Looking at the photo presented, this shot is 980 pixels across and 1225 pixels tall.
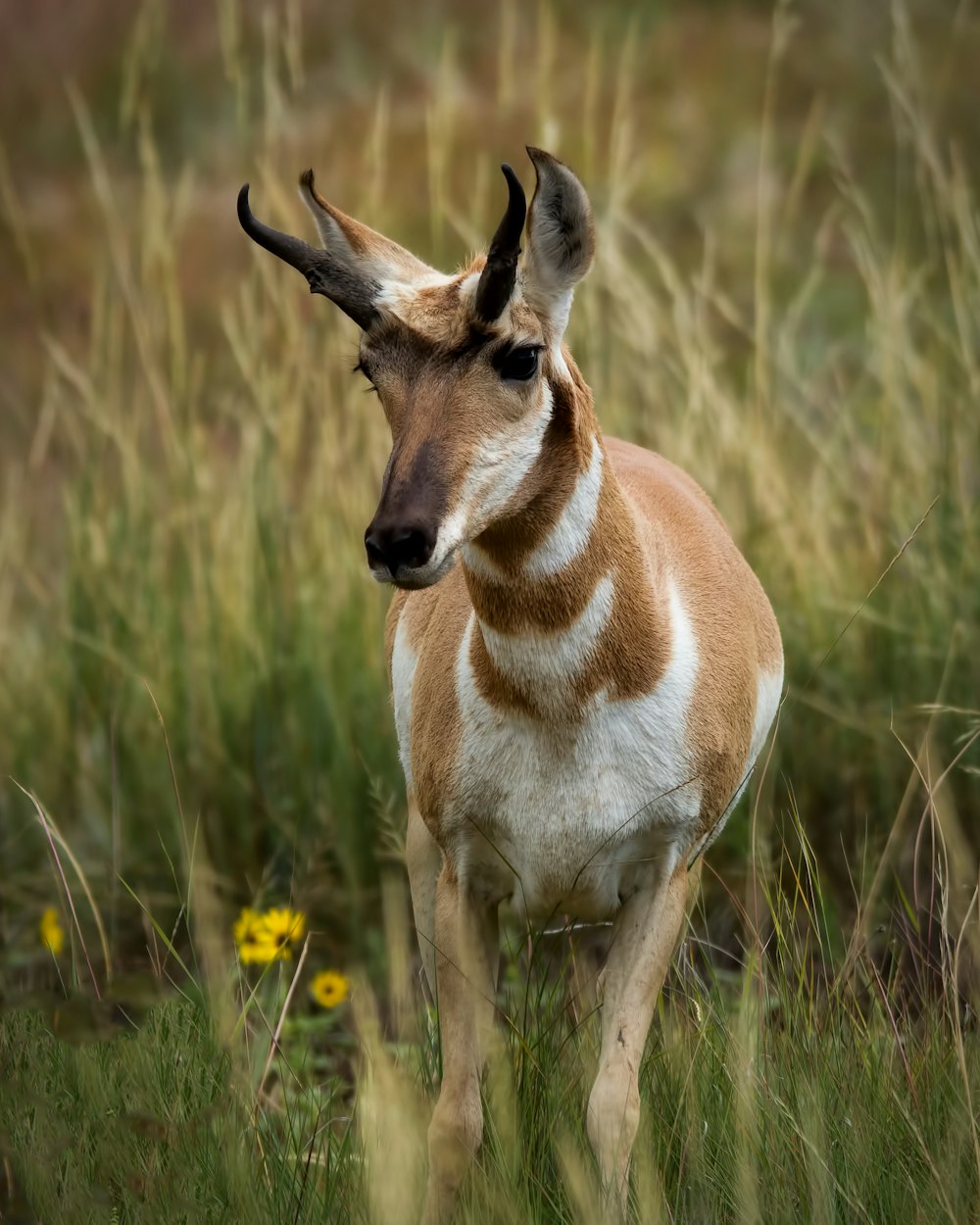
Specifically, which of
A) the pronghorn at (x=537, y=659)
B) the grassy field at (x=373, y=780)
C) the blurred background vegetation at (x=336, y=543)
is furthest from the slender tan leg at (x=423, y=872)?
the blurred background vegetation at (x=336, y=543)

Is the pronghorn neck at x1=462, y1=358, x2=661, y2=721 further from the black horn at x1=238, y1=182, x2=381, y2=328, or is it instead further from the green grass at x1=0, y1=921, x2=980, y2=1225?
the green grass at x1=0, y1=921, x2=980, y2=1225

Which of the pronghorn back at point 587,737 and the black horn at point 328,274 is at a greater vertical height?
the black horn at point 328,274

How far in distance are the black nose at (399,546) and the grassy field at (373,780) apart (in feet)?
2.90

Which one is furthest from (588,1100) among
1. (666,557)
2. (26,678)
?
(26,678)

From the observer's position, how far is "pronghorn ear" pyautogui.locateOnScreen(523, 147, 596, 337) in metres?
3.45

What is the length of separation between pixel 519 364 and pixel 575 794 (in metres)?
0.87

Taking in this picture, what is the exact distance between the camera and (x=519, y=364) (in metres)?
3.42

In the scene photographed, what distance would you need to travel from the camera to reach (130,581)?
20.3ft

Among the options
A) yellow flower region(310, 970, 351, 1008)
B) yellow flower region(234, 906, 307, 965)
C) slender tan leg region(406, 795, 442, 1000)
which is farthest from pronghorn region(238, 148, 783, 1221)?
yellow flower region(310, 970, 351, 1008)

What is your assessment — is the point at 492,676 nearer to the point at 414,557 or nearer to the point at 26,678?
the point at 414,557

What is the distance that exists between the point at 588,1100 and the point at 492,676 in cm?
86

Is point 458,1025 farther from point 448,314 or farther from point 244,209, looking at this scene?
point 244,209

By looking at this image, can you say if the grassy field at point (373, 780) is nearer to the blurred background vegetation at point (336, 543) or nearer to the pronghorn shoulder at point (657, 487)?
the blurred background vegetation at point (336, 543)

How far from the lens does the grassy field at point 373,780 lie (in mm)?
3240
